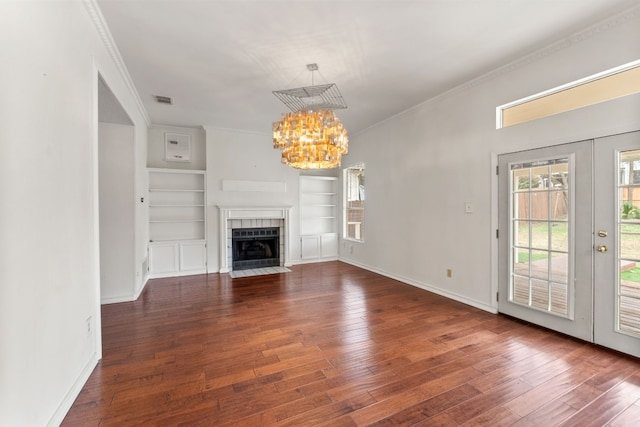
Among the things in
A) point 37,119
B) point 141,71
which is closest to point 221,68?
point 141,71

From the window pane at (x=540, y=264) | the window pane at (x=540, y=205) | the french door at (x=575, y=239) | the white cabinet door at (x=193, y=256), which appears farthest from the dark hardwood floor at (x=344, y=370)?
the white cabinet door at (x=193, y=256)

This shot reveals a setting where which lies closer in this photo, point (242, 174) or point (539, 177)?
point (539, 177)

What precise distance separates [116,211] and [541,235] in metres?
5.35

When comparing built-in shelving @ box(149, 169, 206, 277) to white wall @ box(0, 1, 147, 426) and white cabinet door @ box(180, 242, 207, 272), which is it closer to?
white cabinet door @ box(180, 242, 207, 272)

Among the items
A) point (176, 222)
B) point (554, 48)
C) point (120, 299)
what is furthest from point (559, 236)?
point (176, 222)

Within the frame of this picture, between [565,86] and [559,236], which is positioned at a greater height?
[565,86]

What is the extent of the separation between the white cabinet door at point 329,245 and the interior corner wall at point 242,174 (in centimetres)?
68

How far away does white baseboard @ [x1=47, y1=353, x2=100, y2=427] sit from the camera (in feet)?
5.55

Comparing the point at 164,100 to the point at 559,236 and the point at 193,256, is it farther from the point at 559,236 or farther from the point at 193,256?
the point at 559,236

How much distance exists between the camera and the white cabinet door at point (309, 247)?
6613 millimetres

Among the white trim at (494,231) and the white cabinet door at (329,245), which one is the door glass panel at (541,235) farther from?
the white cabinet door at (329,245)

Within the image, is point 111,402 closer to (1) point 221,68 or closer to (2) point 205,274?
(1) point 221,68

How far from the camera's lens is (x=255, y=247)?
6199 millimetres

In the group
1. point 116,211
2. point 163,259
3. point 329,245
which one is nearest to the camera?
point 116,211
